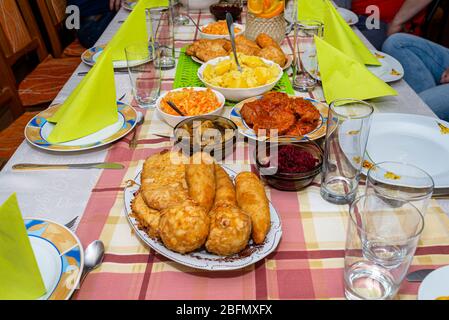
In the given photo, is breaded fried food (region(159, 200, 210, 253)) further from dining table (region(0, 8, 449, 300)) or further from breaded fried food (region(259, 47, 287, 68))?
breaded fried food (region(259, 47, 287, 68))

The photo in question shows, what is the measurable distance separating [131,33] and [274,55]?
586 millimetres

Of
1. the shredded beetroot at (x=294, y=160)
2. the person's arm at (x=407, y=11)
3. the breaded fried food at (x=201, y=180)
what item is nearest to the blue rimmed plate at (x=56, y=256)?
the breaded fried food at (x=201, y=180)

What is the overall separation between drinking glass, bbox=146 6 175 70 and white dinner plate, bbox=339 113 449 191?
898 millimetres

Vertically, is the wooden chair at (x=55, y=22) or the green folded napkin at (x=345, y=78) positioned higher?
the green folded napkin at (x=345, y=78)

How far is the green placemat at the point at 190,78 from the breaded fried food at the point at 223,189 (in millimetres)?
533

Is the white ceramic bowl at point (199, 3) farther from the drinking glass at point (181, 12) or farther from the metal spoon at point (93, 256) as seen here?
the metal spoon at point (93, 256)

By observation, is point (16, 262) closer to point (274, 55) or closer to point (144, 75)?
point (144, 75)

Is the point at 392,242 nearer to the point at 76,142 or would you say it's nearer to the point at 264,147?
the point at 264,147

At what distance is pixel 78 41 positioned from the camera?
277 cm

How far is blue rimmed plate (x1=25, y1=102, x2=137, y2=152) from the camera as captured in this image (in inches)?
45.3

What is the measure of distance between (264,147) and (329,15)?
86cm

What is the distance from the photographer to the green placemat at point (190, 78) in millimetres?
1508

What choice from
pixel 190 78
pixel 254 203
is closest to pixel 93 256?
pixel 254 203

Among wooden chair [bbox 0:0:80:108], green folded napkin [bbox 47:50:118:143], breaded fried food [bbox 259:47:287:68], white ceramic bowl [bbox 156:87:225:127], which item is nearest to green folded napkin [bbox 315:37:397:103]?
breaded fried food [bbox 259:47:287:68]
